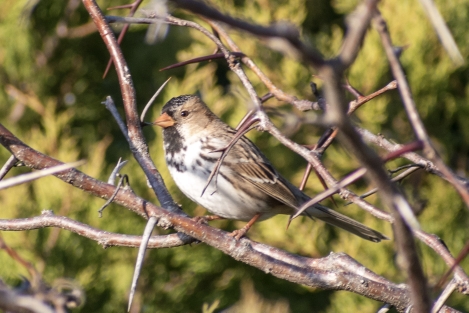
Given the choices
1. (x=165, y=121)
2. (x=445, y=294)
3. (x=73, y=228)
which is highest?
(x=165, y=121)

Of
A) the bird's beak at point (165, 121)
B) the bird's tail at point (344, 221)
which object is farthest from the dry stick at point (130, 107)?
the bird's tail at point (344, 221)

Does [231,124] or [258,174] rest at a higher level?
[231,124]

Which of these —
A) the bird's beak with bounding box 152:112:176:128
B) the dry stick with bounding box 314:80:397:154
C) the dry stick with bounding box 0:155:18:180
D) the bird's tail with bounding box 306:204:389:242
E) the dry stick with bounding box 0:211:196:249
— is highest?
the bird's beak with bounding box 152:112:176:128

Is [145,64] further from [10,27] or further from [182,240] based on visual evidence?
[182,240]

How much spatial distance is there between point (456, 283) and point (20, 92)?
131 inches

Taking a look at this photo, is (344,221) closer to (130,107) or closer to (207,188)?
(207,188)

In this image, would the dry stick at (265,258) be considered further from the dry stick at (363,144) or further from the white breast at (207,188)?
the white breast at (207,188)

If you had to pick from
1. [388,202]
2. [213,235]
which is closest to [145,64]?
[213,235]

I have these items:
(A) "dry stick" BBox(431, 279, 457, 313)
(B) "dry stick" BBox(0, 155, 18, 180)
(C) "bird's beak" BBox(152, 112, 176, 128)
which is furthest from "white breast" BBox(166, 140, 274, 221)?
(A) "dry stick" BBox(431, 279, 457, 313)

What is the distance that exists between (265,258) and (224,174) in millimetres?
1326

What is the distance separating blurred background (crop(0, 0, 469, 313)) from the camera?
3.49m

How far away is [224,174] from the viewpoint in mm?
2738

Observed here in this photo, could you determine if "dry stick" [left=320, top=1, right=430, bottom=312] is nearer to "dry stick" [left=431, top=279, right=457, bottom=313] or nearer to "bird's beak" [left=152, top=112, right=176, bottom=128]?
"dry stick" [left=431, top=279, right=457, bottom=313]

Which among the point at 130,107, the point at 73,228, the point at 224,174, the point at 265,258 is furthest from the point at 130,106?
the point at 224,174
